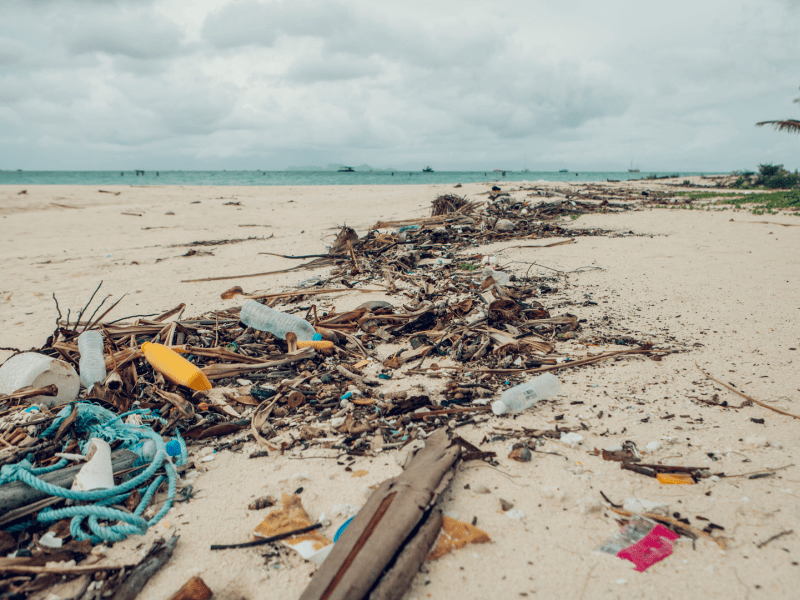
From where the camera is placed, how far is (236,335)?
10.3 ft

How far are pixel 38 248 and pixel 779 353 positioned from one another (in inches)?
453

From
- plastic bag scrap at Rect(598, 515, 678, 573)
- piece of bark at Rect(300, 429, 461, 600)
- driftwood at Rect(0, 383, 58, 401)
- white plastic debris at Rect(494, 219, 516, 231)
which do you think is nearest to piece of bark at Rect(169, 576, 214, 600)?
piece of bark at Rect(300, 429, 461, 600)

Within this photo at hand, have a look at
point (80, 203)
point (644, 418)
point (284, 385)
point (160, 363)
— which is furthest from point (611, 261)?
point (80, 203)

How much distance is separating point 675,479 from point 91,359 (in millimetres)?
3010

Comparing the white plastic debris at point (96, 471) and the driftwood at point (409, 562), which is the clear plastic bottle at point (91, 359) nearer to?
the white plastic debris at point (96, 471)

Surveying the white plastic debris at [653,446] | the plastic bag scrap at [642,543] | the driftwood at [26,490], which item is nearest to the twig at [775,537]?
the plastic bag scrap at [642,543]

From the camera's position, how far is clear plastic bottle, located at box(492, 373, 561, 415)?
6.55 feet

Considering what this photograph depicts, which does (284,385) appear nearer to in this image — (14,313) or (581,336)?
Result: (581,336)

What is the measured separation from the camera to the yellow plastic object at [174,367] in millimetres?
2316

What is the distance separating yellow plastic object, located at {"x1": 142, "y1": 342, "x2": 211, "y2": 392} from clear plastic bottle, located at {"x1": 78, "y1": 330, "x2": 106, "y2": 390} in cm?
24

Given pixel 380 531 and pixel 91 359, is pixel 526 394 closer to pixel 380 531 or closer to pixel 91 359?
pixel 380 531

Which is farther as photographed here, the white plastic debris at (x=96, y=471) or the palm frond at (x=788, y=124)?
the palm frond at (x=788, y=124)

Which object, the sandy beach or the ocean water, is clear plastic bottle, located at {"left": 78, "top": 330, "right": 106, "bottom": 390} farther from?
the ocean water

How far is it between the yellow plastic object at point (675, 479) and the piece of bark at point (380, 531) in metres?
0.74
